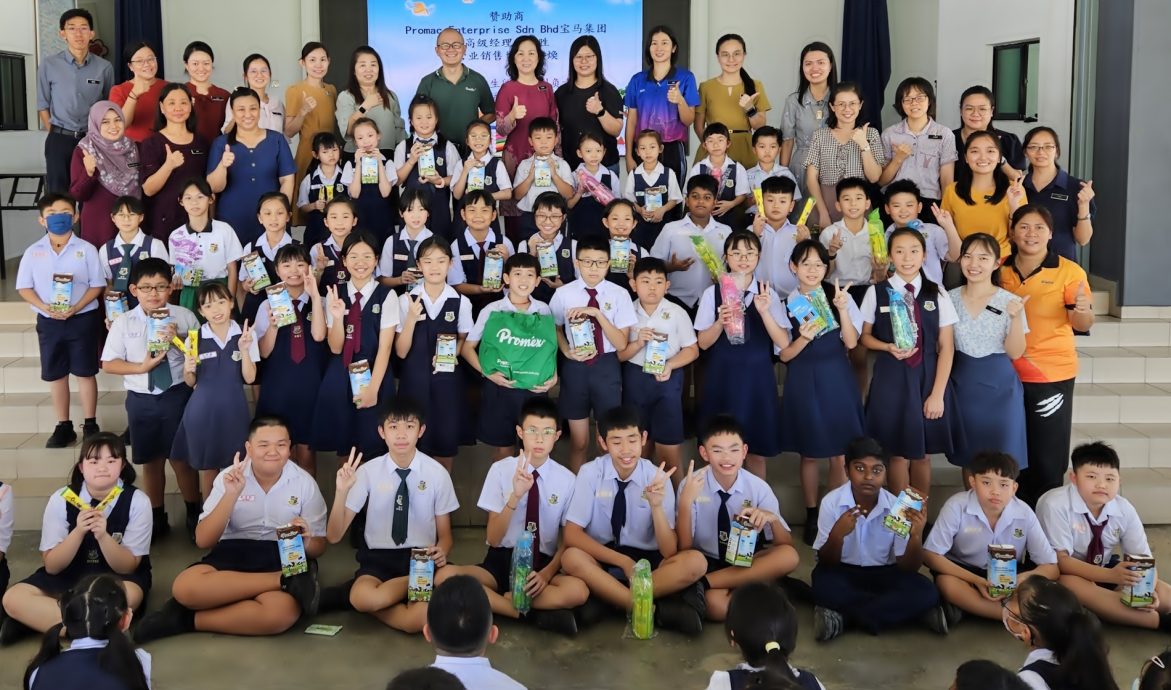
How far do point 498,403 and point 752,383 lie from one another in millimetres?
1101

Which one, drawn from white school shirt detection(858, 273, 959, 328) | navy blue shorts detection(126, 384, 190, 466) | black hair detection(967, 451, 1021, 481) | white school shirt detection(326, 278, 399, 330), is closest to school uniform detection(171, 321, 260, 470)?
navy blue shorts detection(126, 384, 190, 466)

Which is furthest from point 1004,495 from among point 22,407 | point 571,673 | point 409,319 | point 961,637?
point 22,407

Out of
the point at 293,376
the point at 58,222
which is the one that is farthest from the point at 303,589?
the point at 58,222

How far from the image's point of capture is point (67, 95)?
22.6 ft

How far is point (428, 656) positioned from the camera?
4.06 metres

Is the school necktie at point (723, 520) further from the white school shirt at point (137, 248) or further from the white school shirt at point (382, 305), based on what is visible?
the white school shirt at point (137, 248)

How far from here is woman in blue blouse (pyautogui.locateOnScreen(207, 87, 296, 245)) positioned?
19.1 ft

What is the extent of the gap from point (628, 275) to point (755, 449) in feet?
3.37

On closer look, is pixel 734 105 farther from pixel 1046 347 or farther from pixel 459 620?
pixel 459 620

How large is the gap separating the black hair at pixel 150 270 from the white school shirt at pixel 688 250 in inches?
88.4

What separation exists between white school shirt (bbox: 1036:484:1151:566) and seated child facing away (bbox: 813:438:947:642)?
516mm

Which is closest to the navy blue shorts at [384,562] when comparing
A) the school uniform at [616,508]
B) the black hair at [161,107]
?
the school uniform at [616,508]

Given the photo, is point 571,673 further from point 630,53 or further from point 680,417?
point 630,53

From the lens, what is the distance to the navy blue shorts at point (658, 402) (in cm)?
505
